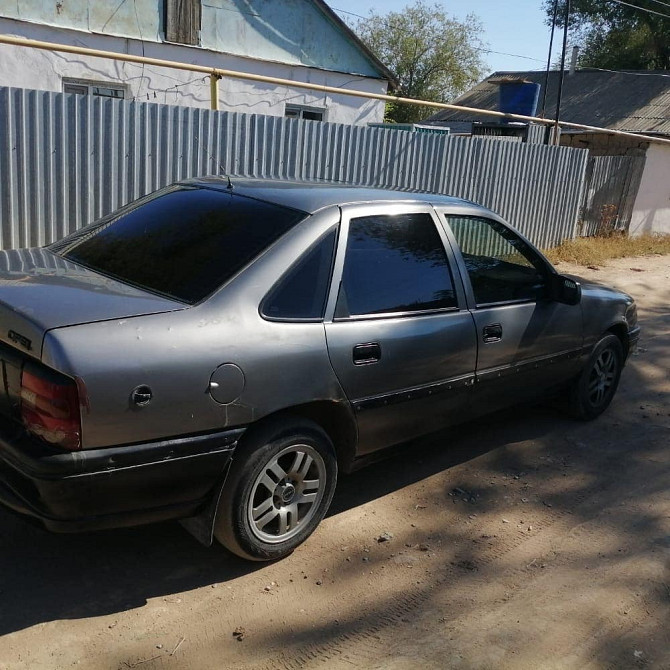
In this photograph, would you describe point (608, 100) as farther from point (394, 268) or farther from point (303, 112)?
point (394, 268)

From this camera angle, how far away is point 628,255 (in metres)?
14.6

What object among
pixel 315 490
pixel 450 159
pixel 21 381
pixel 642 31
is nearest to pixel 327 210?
pixel 315 490

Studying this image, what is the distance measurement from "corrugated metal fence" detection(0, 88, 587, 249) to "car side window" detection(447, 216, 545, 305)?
1534 mm

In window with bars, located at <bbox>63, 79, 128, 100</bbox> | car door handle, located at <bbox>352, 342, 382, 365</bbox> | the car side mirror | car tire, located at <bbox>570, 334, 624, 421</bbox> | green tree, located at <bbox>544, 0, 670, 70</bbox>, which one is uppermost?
green tree, located at <bbox>544, 0, 670, 70</bbox>

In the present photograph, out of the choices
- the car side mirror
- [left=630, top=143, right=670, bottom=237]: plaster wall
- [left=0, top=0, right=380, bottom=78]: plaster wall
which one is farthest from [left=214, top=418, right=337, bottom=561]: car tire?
[left=630, top=143, right=670, bottom=237]: plaster wall

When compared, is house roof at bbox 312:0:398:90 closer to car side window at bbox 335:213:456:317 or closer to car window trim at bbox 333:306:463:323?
car side window at bbox 335:213:456:317

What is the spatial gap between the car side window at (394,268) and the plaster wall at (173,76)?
341 inches

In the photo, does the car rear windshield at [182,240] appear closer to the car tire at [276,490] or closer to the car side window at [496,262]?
the car tire at [276,490]

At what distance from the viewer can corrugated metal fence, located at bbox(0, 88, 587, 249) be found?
6828 mm

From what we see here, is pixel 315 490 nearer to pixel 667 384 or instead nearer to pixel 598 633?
pixel 598 633

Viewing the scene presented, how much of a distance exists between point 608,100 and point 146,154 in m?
22.3

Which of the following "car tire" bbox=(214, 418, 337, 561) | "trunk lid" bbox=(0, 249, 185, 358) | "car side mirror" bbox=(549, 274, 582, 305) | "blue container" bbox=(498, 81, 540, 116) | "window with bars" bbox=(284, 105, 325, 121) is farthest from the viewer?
"blue container" bbox=(498, 81, 540, 116)

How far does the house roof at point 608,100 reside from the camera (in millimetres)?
23641

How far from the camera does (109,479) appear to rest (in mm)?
2814
